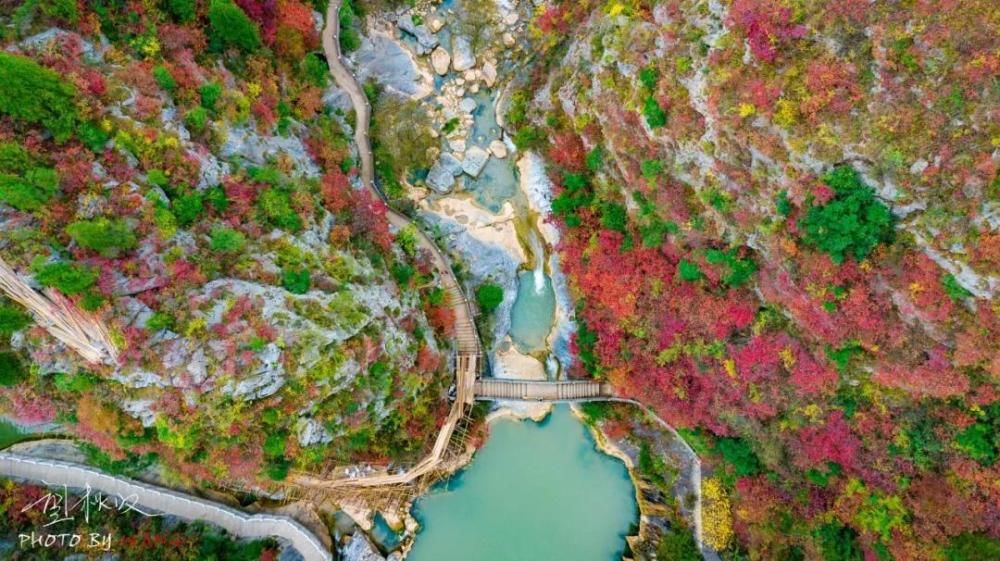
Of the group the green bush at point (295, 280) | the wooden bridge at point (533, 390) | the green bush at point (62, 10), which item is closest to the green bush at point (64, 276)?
the green bush at point (295, 280)

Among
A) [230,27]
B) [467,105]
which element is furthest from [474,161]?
[230,27]

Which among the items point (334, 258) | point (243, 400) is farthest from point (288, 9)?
point (243, 400)

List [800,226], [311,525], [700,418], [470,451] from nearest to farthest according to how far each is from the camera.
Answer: [800,226]
[700,418]
[311,525]
[470,451]

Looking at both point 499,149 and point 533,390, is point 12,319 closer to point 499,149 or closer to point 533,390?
point 533,390

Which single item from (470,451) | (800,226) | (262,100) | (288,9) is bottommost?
(470,451)

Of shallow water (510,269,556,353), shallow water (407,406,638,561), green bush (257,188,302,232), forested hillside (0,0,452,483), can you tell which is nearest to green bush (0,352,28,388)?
forested hillside (0,0,452,483)

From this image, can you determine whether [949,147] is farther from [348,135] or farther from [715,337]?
[348,135]

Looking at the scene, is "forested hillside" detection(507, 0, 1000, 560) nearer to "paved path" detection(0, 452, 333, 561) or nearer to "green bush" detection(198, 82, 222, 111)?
"green bush" detection(198, 82, 222, 111)
